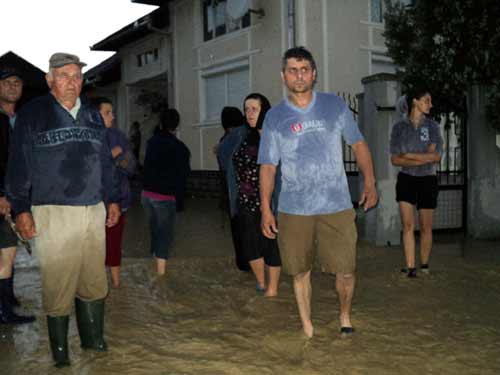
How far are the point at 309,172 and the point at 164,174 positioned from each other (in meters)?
2.35

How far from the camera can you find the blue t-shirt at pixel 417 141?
546cm

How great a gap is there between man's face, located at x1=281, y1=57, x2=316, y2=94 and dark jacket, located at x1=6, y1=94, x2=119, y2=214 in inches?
53.3

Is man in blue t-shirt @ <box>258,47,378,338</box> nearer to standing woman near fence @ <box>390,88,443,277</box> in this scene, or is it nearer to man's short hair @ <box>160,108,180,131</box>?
standing woman near fence @ <box>390,88,443,277</box>

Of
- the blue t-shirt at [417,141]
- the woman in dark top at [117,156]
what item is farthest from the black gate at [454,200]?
the woman in dark top at [117,156]

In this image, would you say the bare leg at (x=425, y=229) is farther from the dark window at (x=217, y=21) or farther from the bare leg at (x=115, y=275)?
the dark window at (x=217, y=21)

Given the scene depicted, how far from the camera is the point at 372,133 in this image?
761 centimetres

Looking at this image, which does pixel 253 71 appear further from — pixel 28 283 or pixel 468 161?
pixel 28 283

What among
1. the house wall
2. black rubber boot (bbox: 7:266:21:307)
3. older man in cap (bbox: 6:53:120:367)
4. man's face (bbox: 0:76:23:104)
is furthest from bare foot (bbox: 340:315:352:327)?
the house wall

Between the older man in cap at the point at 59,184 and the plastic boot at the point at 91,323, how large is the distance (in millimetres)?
162

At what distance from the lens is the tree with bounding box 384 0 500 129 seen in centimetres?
759

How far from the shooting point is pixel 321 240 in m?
3.74

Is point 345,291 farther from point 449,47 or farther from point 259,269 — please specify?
point 449,47

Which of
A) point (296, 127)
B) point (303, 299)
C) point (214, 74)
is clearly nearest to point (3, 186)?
point (296, 127)

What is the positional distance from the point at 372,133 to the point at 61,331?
5367 millimetres
